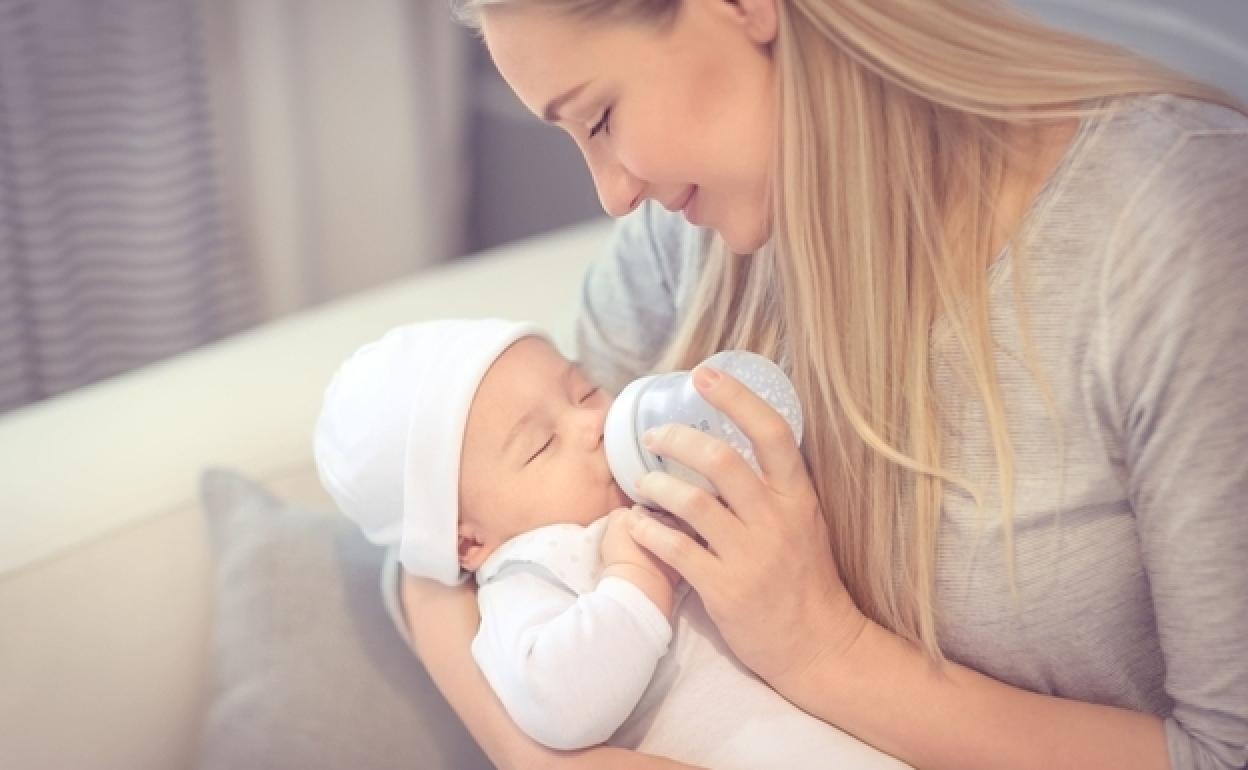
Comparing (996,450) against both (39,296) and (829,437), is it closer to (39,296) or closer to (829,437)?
(829,437)

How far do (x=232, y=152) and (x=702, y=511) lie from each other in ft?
4.59

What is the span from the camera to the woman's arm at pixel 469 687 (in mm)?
1104

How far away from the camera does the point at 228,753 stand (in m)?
1.25

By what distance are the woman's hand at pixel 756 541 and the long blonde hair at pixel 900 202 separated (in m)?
0.04

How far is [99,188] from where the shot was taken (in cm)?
199

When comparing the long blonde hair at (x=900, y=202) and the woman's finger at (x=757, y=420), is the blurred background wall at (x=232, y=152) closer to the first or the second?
the long blonde hair at (x=900, y=202)

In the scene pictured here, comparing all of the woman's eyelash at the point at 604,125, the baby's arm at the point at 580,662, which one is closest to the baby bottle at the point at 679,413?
the baby's arm at the point at 580,662

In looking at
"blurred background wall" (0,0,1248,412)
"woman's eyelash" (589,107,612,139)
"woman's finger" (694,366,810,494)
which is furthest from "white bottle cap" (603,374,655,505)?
"blurred background wall" (0,0,1248,412)

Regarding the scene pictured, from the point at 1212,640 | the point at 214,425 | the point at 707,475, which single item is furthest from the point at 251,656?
the point at 1212,640

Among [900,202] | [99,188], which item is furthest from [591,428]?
[99,188]

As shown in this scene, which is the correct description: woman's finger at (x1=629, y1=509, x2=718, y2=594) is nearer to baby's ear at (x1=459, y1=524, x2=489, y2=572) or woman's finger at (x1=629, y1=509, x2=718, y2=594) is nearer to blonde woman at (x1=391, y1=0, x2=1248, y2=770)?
blonde woman at (x1=391, y1=0, x2=1248, y2=770)

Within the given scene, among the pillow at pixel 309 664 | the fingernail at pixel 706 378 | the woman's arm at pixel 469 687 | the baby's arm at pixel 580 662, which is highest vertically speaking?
the fingernail at pixel 706 378

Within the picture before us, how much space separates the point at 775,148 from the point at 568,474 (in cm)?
36

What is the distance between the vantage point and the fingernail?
1.05m
